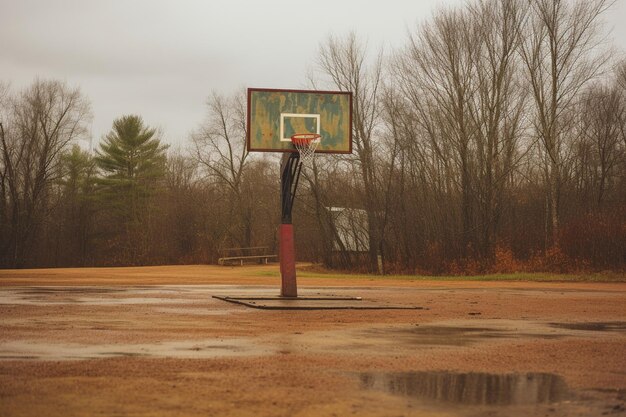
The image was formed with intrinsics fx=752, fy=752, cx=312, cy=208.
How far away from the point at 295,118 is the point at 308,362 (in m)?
11.4

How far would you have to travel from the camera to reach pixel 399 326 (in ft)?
42.1

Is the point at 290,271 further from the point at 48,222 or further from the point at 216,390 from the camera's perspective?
the point at 48,222

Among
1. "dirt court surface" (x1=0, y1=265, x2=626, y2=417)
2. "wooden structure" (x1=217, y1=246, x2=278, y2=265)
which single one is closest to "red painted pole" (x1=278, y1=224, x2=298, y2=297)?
"dirt court surface" (x1=0, y1=265, x2=626, y2=417)

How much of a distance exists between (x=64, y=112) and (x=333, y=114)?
42.1 meters

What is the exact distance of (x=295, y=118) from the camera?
19062mm

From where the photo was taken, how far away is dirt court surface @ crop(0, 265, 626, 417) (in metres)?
6.09

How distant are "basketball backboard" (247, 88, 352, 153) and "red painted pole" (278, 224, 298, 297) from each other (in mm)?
2084

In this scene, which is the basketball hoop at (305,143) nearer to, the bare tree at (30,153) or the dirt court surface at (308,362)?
the dirt court surface at (308,362)

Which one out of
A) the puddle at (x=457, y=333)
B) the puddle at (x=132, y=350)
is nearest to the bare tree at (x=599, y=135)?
the puddle at (x=457, y=333)

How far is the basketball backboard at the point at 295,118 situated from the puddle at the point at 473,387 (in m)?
11.6

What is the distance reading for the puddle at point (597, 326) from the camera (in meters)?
12.7

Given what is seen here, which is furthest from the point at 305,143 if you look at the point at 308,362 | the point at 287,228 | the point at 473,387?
the point at 473,387

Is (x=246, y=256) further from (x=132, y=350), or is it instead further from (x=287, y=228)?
(x=132, y=350)

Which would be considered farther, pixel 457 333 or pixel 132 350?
pixel 457 333
